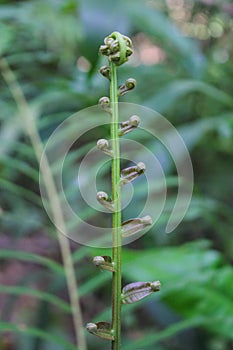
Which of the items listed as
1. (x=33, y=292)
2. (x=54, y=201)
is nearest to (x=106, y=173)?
(x=54, y=201)

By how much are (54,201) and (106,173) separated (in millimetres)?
596

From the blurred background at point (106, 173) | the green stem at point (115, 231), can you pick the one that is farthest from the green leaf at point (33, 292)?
the green stem at point (115, 231)

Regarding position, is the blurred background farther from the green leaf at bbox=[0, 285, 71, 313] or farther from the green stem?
the green stem

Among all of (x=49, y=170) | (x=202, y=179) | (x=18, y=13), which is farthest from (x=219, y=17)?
(x=49, y=170)

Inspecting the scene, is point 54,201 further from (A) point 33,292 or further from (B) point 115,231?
(B) point 115,231

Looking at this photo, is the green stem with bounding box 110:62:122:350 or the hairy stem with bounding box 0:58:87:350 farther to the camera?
the hairy stem with bounding box 0:58:87:350

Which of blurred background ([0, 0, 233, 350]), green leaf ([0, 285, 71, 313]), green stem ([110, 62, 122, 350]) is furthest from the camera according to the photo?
blurred background ([0, 0, 233, 350])

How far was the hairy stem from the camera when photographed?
1.82 ft

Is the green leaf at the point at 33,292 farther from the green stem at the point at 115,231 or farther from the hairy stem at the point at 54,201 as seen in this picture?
the green stem at the point at 115,231

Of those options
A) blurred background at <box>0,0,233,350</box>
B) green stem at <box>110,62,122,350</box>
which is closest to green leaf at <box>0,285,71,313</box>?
blurred background at <box>0,0,233,350</box>

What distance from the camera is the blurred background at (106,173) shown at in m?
0.69

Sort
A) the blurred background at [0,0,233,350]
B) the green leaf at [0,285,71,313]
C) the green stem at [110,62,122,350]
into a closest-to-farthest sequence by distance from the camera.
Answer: the green stem at [110,62,122,350] < the green leaf at [0,285,71,313] < the blurred background at [0,0,233,350]

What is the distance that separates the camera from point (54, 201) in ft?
2.43

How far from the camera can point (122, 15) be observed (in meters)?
0.86
